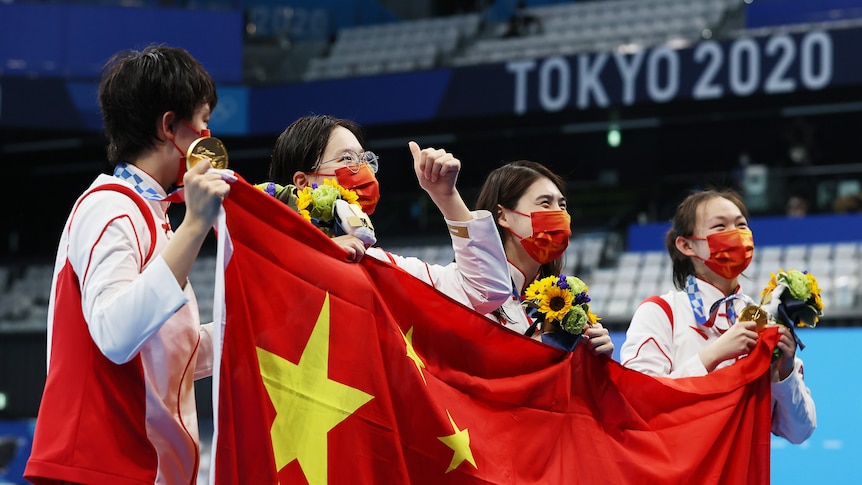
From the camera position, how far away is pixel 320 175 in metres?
3.27

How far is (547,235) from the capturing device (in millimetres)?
3582

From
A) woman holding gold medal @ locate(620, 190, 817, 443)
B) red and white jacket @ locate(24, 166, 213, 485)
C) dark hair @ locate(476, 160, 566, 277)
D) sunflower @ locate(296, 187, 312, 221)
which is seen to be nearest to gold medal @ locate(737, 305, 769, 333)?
woman holding gold medal @ locate(620, 190, 817, 443)

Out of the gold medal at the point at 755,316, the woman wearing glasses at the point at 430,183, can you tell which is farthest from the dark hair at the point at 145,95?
the gold medal at the point at 755,316

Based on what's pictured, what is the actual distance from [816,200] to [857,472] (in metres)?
4.14

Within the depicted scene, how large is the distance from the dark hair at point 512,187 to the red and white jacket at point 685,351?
36cm

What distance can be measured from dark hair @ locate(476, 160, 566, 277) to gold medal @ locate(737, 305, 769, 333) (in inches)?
24.3

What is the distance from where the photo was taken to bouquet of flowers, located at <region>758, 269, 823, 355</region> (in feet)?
12.1

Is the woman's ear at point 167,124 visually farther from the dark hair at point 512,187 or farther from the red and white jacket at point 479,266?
the dark hair at point 512,187

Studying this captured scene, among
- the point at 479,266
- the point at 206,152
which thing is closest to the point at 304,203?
the point at 206,152

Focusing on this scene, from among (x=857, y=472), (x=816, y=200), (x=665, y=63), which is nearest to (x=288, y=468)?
(x=857, y=472)

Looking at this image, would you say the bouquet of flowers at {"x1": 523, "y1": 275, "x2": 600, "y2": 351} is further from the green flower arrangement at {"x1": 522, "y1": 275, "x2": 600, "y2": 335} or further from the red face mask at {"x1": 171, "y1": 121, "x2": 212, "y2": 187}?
the red face mask at {"x1": 171, "y1": 121, "x2": 212, "y2": 187}

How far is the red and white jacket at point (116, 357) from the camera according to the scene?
89.2 inches

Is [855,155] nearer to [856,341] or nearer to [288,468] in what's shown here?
[856,341]

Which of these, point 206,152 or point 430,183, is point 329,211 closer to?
point 430,183
